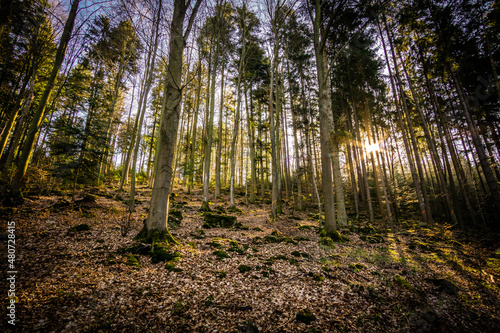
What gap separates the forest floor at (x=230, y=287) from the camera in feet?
7.77

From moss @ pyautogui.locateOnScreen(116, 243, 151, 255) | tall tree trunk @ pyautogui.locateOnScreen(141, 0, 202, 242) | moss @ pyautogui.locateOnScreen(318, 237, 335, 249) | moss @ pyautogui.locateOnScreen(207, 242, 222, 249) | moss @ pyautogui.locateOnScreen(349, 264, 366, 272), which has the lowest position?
moss @ pyautogui.locateOnScreen(349, 264, 366, 272)

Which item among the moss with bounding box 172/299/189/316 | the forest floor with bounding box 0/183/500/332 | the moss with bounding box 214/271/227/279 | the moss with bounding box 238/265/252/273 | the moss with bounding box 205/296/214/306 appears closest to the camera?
the forest floor with bounding box 0/183/500/332

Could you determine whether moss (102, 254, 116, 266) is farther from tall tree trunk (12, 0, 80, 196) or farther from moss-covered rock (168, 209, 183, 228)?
tall tree trunk (12, 0, 80, 196)

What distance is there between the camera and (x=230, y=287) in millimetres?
3383

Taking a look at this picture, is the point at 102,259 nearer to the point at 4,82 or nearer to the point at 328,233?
the point at 328,233

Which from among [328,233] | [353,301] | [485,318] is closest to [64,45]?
[353,301]

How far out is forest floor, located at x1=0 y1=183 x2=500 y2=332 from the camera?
93.2 inches

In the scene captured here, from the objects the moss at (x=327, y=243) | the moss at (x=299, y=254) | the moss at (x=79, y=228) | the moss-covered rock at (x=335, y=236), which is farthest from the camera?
the moss-covered rock at (x=335, y=236)

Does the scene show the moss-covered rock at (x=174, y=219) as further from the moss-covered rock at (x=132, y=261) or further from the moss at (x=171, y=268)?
the moss at (x=171, y=268)

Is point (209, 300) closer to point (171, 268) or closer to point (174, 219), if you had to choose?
point (171, 268)

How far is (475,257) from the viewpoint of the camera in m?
5.84

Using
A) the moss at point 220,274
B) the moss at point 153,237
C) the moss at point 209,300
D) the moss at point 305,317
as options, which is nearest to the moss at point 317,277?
the moss at point 305,317

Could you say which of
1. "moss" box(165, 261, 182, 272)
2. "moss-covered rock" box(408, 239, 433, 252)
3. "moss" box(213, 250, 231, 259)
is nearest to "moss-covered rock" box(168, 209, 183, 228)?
"moss" box(213, 250, 231, 259)

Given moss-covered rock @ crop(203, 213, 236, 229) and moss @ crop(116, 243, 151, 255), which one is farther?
moss-covered rock @ crop(203, 213, 236, 229)
